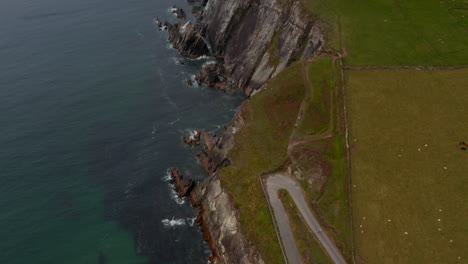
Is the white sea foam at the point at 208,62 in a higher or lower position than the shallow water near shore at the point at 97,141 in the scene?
higher

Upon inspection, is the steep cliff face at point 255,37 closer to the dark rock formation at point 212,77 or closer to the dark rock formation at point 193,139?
the dark rock formation at point 212,77

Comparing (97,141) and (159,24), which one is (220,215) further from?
(159,24)

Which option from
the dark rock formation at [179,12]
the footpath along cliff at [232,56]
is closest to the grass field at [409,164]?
the footpath along cliff at [232,56]

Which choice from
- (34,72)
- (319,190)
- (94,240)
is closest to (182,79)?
(34,72)

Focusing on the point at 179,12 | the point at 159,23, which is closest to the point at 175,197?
the point at 159,23

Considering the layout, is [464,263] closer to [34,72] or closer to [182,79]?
[182,79]

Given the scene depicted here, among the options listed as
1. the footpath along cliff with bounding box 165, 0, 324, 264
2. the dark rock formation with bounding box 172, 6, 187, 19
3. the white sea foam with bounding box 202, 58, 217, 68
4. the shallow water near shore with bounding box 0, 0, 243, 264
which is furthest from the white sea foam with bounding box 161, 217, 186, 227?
the dark rock formation with bounding box 172, 6, 187, 19

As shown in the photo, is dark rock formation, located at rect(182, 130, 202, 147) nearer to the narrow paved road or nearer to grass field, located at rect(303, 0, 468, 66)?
the narrow paved road
